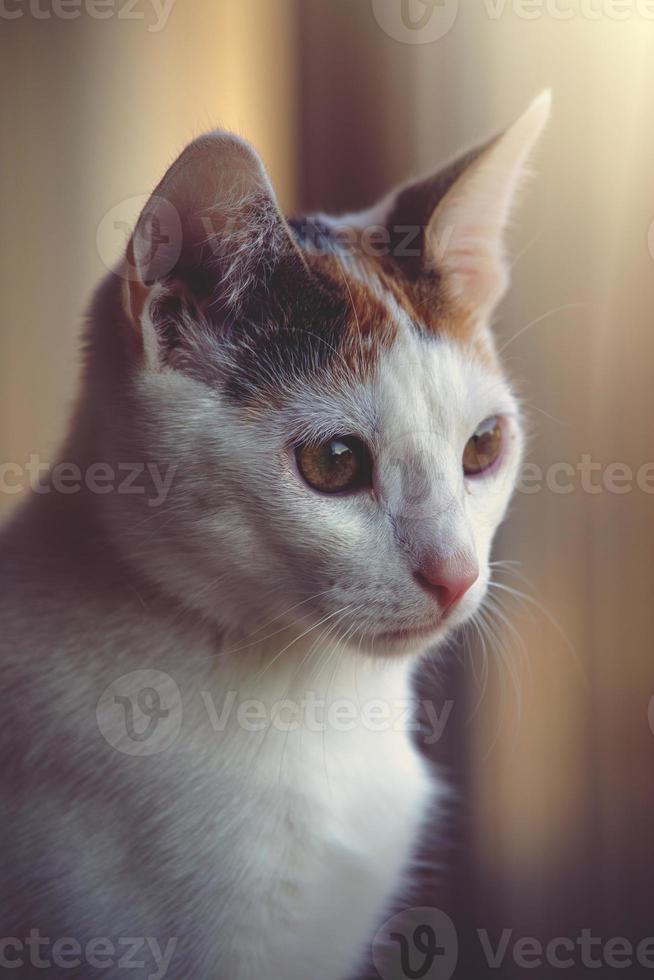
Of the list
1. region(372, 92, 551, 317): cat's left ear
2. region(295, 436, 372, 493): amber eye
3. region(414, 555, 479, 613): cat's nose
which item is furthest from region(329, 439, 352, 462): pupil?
region(372, 92, 551, 317): cat's left ear

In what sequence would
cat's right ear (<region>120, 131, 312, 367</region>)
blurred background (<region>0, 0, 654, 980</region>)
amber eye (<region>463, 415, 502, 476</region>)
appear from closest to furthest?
1. cat's right ear (<region>120, 131, 312, 367</region>)
2. amber eye (<region>463, 415, 502, 476</region>)
3. blurred background (<region>0, 0, 654, 980</region>)

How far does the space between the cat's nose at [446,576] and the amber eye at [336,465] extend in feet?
0.30

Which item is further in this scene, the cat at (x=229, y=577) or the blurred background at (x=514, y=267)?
the blurred background at (x=514, y=267)

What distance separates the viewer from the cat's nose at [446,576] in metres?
0.69

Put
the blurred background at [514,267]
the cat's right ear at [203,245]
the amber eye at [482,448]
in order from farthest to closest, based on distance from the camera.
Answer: the blurred background at [514,267] < the amber eye at [482,448] < the cat's right ear at [203,245]

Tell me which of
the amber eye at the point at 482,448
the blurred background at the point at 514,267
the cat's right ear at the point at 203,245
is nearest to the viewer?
the cat's right ear at the point at 203,245

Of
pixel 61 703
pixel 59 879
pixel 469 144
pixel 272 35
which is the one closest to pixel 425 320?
A: pixel 469 144

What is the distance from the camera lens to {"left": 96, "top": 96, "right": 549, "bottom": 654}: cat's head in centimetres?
70

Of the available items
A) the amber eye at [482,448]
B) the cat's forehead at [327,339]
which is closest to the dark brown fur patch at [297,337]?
the cat's forehead at [327,339]

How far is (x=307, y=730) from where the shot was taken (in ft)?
2.72

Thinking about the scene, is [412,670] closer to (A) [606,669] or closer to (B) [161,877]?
(A) [606,669]

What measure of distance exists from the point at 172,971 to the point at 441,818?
0.41 m

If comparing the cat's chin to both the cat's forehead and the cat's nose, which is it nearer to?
the cat's nose

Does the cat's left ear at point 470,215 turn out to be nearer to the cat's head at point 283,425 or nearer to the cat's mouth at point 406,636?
the cat's head at point 283,425
